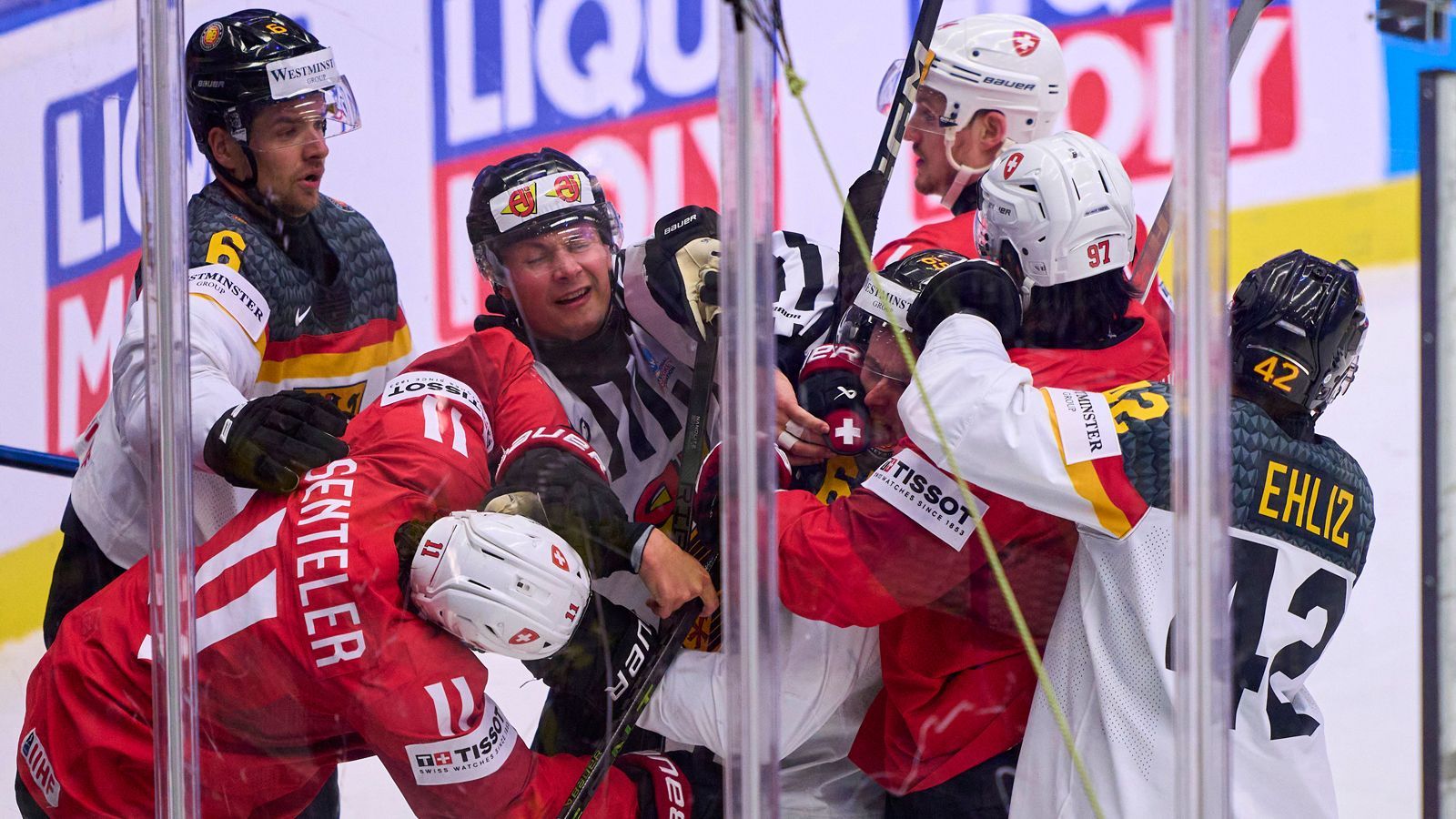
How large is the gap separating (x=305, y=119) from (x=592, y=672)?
2.73ft

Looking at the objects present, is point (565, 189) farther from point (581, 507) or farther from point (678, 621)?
point (678, 621)

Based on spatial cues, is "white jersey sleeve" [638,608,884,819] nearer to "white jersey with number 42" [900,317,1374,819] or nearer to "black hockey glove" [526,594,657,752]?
"black hockey glove" [526,594,657,752]

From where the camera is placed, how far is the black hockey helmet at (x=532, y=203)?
1.71 meters

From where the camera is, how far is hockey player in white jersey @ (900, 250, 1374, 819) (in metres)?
1.52

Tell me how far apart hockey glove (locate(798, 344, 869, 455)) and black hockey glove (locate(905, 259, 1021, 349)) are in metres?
0.11

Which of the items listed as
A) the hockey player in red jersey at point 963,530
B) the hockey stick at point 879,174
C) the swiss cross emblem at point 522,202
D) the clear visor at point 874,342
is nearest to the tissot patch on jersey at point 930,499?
the hockey player in red jersey at point 963,530

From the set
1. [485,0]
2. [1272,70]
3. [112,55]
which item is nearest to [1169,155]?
[1272,70]

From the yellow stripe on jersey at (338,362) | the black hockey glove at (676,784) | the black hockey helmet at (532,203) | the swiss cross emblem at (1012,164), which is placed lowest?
the black hockey glove at (676,784)

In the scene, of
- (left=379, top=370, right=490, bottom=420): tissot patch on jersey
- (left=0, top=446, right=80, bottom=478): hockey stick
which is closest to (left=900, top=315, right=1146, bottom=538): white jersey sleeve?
(left=379, top=370, right=490, bottom=420): tissot patch on jersey

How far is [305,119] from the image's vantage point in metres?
1.78

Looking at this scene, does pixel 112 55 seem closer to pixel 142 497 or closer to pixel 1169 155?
pixel 142 497

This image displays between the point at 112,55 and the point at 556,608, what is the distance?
3.48 feet

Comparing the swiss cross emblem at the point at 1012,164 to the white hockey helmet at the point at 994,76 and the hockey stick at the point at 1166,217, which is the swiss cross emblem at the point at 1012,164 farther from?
the hockey stick at the point at 1166,217

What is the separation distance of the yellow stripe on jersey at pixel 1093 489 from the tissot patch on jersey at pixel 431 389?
725 mm
